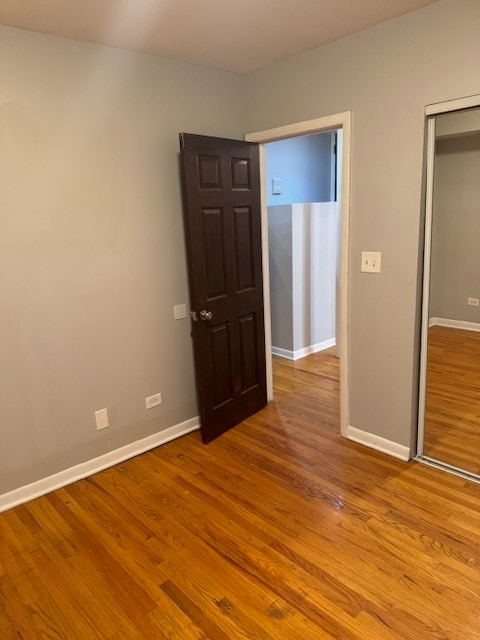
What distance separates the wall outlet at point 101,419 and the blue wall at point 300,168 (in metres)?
2.92

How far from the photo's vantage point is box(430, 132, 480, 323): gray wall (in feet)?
8.39

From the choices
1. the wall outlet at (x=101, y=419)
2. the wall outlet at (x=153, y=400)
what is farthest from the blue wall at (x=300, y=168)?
the wall outlet at (x=101, y=419)

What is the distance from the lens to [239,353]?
3.23 meters

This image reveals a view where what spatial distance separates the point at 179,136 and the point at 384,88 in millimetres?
1208

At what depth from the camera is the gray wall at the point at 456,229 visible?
256 cm

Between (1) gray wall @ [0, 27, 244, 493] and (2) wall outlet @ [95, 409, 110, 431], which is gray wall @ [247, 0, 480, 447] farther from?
(2) wall outlet @ [95, 409, 110, 431]

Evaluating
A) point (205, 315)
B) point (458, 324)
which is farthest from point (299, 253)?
point (205, 315)

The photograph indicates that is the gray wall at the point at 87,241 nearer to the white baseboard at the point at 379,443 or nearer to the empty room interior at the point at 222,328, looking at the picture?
the empty room interior at the point at 222,328

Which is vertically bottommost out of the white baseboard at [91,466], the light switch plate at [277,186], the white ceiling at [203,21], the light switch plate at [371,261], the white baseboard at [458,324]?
the white baseboard at [91,466]

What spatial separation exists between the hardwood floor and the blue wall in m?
2.98

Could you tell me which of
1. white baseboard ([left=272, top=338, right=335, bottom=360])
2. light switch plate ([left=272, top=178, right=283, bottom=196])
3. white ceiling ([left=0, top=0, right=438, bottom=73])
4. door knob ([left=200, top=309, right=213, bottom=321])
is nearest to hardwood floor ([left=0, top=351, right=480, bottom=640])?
door knob ([left=200, top=309, right=213, bottom=321])

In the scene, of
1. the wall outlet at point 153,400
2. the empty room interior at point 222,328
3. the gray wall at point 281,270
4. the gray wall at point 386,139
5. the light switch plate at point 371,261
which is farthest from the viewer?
the gray wall at point 281,270

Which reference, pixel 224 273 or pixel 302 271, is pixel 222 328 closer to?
pixel 224 273

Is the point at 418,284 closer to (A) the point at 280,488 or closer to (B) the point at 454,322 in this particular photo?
(B) the point at 454,322
